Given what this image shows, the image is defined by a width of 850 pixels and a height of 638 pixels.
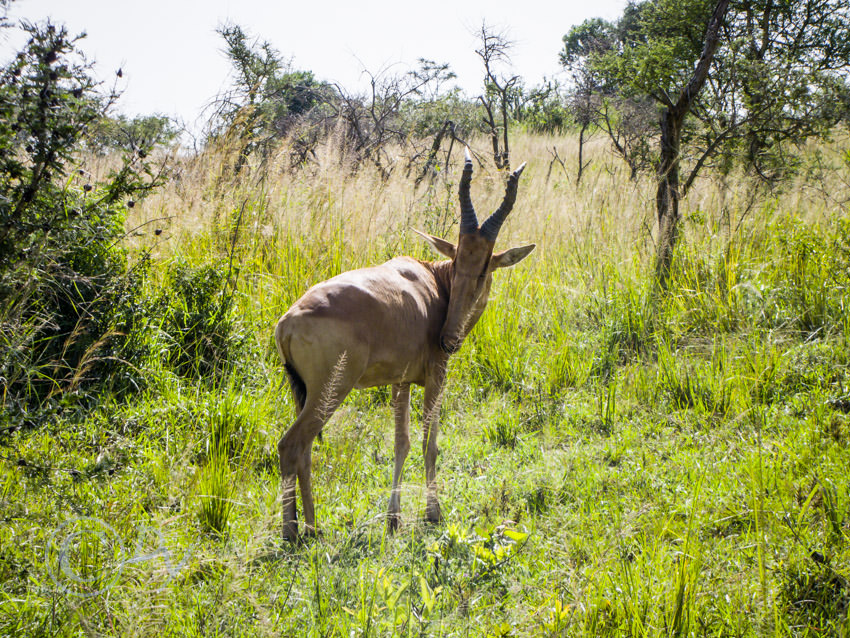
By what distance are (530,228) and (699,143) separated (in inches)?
108

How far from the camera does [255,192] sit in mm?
7039

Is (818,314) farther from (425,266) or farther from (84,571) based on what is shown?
(84,571)

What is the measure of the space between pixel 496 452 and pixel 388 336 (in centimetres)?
150

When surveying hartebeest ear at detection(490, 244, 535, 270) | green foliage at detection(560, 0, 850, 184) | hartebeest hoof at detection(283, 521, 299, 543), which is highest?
green foliage at detection(560, 0, 850, 184)

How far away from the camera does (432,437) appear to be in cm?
423

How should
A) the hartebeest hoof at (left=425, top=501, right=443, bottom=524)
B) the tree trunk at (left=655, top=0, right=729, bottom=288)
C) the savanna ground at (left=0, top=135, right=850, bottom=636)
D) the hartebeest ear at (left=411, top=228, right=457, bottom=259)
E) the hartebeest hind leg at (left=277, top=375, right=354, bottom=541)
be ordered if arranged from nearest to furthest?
1. the savanna ground at (left=0, top=135, right=850, bottom=636)
2. the hartebeest hind leg at (left=277, top=375, right=354, bottom=541)
3. the hartebeest hoof at (left=425, top=501, right=443, bottom=524)
4. the hartebeest ear at (left=411, top=228, right=457, bottom=259)
5. the tree trunk at (left=655, top=0, right=729, bottom=288)

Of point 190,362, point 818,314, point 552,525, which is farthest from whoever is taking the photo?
point 818,314

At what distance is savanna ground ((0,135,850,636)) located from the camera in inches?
107

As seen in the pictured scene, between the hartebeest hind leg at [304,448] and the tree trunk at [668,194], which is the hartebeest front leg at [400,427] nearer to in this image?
the hartebeest hind leg at [304,448]

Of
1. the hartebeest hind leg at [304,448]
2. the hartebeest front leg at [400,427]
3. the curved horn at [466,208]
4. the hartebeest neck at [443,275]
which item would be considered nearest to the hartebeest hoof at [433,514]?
the hartebeest front leg at [400,427]

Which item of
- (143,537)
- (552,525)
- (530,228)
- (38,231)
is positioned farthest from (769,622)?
(530,228)

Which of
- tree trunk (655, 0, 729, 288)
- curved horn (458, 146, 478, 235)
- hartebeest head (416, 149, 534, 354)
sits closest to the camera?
hartebeest head (416, 149, 534, 354)

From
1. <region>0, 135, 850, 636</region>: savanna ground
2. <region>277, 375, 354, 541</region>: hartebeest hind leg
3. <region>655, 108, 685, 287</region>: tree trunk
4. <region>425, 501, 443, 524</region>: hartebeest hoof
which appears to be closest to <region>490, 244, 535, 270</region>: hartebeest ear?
<region>0, 135, 850, 636</region>: savanna ground

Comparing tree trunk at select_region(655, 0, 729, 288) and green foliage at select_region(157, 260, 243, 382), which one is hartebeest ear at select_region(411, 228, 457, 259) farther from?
tree trunk at select_region(655, 0, 729, 288)
